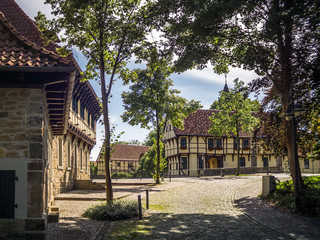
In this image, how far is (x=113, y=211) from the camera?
12211 mm

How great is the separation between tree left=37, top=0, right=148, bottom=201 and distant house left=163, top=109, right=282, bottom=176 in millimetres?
30991

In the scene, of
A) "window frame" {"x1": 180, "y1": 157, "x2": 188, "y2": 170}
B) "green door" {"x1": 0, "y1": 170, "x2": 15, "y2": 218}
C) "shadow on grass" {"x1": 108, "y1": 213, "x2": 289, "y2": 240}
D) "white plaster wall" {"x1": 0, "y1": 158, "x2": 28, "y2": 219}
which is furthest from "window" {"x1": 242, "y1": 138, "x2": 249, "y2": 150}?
"green door" {"x1": 0, "y1": 170, "x2": 15, "y2": 218}

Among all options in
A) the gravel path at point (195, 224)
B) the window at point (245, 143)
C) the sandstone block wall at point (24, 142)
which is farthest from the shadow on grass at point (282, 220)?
the window at point (245, 143)

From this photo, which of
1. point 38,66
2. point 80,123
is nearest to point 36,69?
point 38,66

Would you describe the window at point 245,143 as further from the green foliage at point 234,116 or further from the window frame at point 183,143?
the green foliage at point 234,116

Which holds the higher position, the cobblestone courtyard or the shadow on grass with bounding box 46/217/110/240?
the shadow on grass with bounding box 46/217/110/240

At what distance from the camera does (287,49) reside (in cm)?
1438

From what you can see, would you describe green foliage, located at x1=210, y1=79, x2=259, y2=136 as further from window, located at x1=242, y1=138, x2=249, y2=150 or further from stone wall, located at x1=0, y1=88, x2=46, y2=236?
stone wall, located at x1=0, y1=88, x2=46, y2=236

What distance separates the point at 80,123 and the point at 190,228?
1569 centimetres

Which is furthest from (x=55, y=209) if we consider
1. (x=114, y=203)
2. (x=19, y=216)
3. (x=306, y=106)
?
(x=306, y=106)

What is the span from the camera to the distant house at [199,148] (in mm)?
46281

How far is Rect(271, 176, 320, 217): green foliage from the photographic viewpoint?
40.8 feet

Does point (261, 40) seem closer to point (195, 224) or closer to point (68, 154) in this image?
point (195, 224)

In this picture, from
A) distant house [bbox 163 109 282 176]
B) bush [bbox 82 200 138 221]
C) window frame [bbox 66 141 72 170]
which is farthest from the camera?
distant house [bbox 163 109 282 176]
